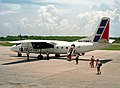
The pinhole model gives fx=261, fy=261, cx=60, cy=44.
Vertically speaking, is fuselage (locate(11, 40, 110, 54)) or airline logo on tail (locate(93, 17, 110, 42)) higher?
airline logo on tail (locate(93, 17, 110, 42))

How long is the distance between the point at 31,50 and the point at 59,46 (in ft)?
15.0

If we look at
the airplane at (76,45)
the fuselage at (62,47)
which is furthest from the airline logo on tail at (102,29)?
the fuselage at (62,47)

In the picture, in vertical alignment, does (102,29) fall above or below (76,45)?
above

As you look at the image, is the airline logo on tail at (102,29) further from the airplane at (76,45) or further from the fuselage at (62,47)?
the fuselage at (62,47)

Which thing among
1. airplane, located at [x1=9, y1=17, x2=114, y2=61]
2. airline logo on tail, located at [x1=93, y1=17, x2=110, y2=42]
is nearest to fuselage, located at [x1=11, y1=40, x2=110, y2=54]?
airplane, located at [x1=9, y1=17, x2=114, y2=61]

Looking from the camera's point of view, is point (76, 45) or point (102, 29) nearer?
point (102, 29)

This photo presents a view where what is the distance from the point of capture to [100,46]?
36.2 metres

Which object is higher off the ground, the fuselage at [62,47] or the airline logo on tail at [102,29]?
the airline logo on tail at [102,29]

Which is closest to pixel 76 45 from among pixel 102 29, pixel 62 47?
pixel 62 47

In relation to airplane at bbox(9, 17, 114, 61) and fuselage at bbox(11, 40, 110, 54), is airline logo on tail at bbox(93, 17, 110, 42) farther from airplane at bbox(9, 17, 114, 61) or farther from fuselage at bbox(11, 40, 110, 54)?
fuselage at bbox(11, 40, 110, 54)

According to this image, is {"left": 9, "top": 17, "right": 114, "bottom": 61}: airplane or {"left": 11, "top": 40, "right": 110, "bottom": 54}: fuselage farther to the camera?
{"left": 11, "top": 40, "right": 110, "bottom": 54}: fuselage

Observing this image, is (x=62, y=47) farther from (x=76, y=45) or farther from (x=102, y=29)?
(x=102, y=29)

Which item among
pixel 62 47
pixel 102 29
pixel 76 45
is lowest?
pixel 62 47

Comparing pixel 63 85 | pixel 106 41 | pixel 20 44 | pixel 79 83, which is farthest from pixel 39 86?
pixel 20 44
